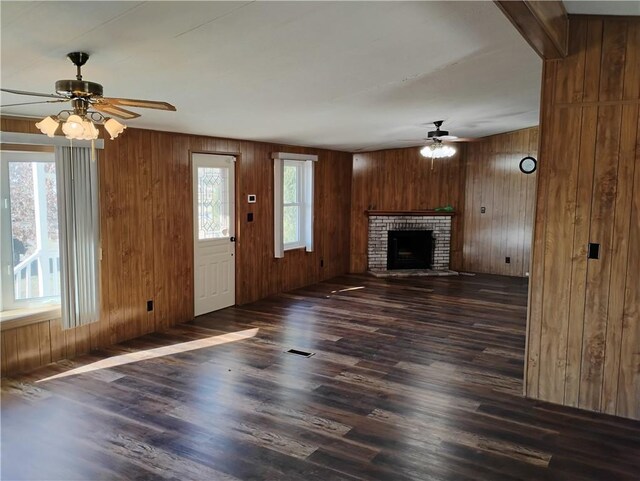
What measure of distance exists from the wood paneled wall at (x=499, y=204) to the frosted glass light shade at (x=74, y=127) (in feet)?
24.2

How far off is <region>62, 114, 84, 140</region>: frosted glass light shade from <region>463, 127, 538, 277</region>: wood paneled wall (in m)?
7.38

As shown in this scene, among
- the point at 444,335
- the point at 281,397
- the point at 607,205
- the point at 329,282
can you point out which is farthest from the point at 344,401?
the point at 329,282

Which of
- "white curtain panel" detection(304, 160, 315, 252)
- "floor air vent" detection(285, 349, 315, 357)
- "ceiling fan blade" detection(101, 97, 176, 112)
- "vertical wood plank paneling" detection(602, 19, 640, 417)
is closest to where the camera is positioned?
"ceiling fan blade" detection(101, 97, 176, 112)

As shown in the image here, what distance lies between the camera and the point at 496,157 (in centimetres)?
873

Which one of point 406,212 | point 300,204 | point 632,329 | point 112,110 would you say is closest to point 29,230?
point 112,110

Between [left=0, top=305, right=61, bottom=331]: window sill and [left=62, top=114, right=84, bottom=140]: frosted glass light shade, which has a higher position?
[left=62, top=114, right=84, bottom=140]: frosted glass light shade

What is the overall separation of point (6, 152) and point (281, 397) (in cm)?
310

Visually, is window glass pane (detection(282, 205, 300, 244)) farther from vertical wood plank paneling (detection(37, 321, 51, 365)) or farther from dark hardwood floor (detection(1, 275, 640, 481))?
vertical wood plank paneling (detection(37, 321, 51, 365))

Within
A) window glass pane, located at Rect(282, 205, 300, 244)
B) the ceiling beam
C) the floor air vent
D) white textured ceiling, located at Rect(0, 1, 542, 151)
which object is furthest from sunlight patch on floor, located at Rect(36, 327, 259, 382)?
the ceiling beam

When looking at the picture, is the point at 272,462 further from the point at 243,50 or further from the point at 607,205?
the point at 607,205

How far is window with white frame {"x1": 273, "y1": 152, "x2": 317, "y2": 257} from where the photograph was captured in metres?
7.20

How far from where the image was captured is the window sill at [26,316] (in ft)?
13.5

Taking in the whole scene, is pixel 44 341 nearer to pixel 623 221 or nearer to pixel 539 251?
pixel 539 251

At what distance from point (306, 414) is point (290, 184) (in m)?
4.79
